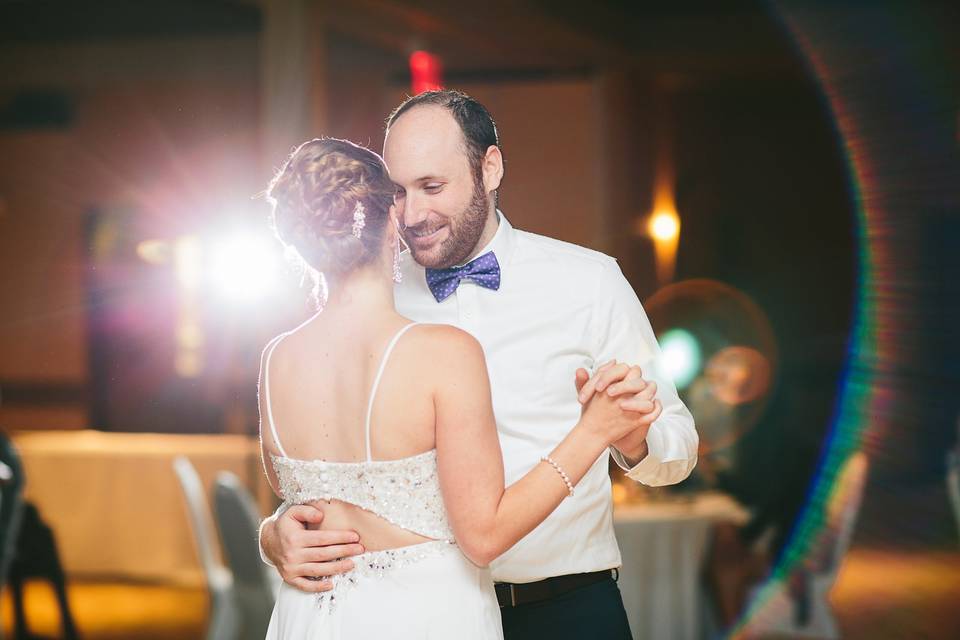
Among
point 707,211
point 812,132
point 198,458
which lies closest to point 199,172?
point 198,458

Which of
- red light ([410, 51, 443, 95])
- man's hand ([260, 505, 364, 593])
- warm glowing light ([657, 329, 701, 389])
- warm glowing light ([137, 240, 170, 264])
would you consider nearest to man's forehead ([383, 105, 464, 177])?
man's hand ([260, 505, 364, 593])

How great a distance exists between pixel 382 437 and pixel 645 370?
574mm

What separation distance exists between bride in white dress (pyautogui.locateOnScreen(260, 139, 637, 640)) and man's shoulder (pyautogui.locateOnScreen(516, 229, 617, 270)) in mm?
510

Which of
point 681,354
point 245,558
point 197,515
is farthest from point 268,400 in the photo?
point 681,354

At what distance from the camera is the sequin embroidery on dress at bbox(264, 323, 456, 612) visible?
1593mm

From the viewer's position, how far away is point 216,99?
4859 mm

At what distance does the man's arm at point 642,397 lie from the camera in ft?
5.46

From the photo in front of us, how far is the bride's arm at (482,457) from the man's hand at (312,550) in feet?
0.60

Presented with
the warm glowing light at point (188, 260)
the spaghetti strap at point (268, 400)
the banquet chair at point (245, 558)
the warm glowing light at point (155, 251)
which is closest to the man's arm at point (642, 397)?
the spaghetti strap at point (268, 400)

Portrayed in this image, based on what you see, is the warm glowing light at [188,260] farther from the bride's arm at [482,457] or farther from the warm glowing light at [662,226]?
the warm glowing light at [662,226]

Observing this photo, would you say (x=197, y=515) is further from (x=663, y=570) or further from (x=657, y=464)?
(x=657, y=464)

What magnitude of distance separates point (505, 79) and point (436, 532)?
6.67m

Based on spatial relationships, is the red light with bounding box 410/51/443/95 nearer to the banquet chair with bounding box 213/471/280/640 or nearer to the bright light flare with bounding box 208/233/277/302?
the bright light flare with bounding box 208/233/277/302

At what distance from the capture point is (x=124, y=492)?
4945mm
